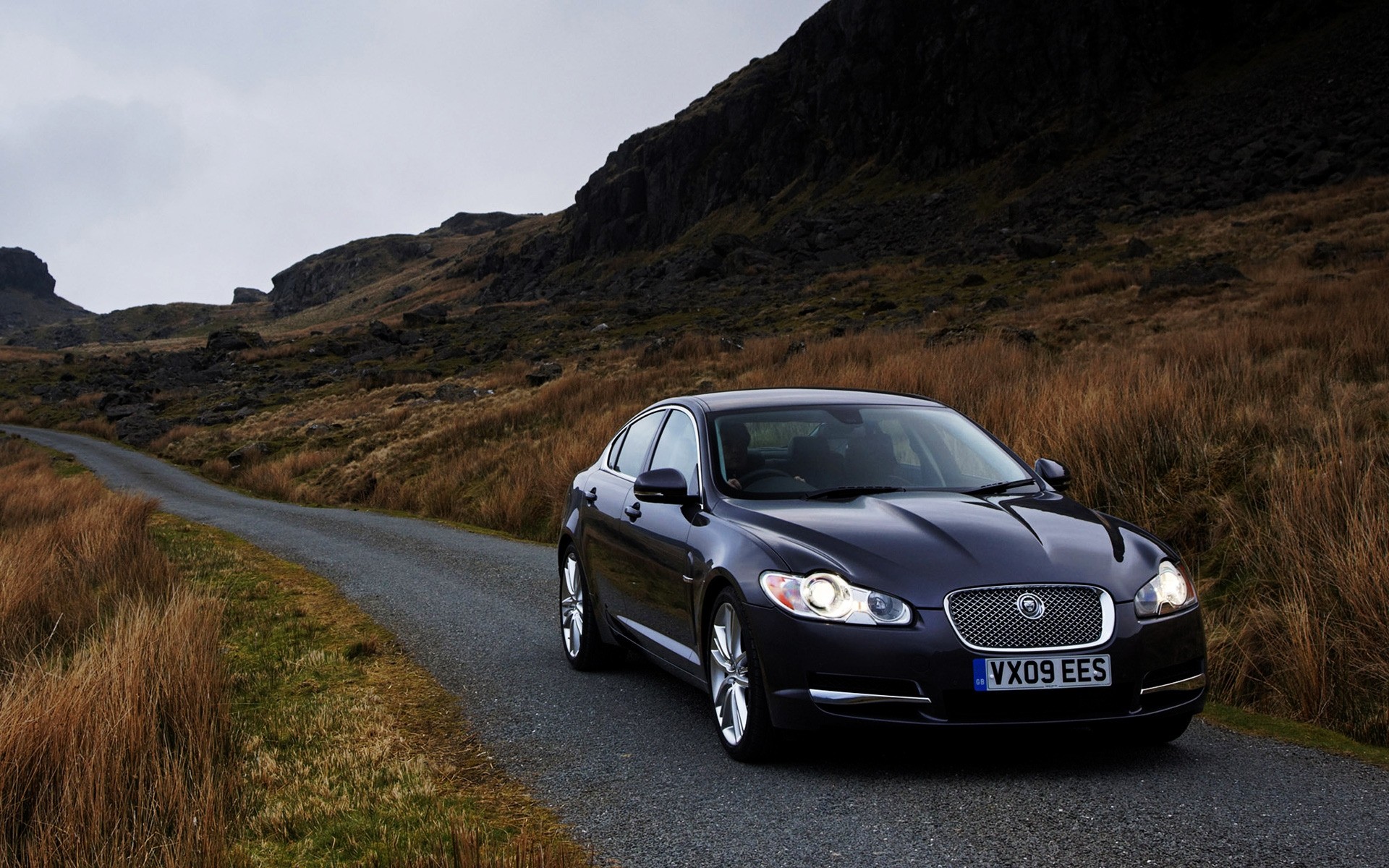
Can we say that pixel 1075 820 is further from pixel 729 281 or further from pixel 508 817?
pixel 729 281

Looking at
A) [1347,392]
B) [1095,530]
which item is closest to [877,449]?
[1095,530]

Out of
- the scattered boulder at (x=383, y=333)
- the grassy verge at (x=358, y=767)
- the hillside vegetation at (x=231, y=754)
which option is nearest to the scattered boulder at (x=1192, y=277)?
the grassy verge at (x=358, y=767)

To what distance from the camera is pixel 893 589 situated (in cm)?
469

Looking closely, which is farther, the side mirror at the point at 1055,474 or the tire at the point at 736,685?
the side mirror at the point at 1055,474

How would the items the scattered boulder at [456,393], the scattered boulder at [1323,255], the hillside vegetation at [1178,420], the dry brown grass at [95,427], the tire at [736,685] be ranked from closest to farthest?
the tire at [736,685], the hillside vegetation at [1178,420], the scattered boulder at [1323,255], the scattered boulder at [456,393], the dry brown grass at [95,427]

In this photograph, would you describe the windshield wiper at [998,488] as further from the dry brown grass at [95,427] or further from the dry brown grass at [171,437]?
the dry brown grass at [95,427]

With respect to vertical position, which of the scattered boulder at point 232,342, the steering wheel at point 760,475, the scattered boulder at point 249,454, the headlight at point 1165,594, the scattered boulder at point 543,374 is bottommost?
the scattered boulder at point 249,454

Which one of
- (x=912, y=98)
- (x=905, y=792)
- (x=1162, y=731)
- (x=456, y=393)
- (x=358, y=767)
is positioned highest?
(x=912, y=98)

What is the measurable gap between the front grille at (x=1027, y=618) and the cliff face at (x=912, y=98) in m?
82.0

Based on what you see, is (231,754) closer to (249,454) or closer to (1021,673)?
(1021,673)

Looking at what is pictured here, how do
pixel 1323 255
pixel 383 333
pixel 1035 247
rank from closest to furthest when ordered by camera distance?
pixel 1323 255 < pixel 1035 247 < pixel 383 333

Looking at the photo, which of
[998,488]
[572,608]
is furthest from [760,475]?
[572,608]

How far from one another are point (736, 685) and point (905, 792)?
93cm

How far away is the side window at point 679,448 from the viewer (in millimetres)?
6489
